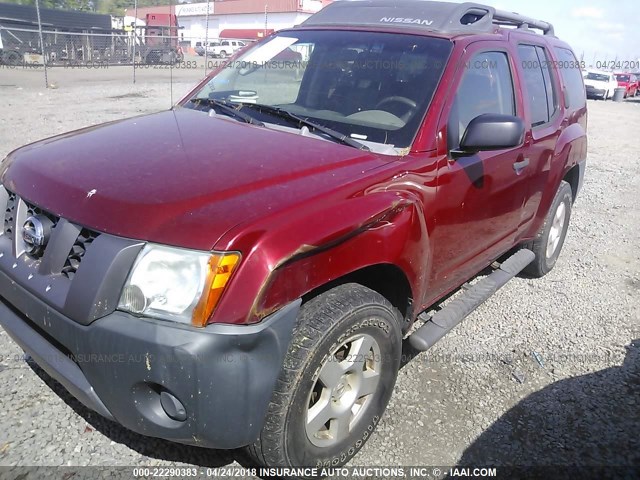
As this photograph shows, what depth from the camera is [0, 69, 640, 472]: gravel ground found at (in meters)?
2.53

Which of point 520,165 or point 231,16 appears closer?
point 520,165

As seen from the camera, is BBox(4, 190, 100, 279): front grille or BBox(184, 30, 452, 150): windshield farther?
BBox(184, 30, 452, 150): windshield

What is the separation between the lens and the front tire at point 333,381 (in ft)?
6.64

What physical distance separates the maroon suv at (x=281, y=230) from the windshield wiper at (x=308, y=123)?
31 millimetres

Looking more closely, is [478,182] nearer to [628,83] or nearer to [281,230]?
[281,230]

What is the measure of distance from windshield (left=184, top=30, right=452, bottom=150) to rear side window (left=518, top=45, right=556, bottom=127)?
105 centimetres

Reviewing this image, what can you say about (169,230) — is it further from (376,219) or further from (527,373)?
(527,373)

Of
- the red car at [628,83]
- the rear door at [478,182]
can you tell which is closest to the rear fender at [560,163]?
the rear door at [478,182]

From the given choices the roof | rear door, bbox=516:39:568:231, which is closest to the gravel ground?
rear door, bbox=516:39:568:231

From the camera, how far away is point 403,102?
2.86m

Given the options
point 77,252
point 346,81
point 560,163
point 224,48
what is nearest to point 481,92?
point 346,81

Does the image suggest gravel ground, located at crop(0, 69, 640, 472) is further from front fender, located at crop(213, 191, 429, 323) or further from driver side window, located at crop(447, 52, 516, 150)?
driver side window, located at crop(447, 52, 516, 150)

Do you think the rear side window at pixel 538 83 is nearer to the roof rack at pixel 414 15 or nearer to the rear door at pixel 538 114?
the rear door at pixel 538 114

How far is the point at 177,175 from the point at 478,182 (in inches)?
66.0
